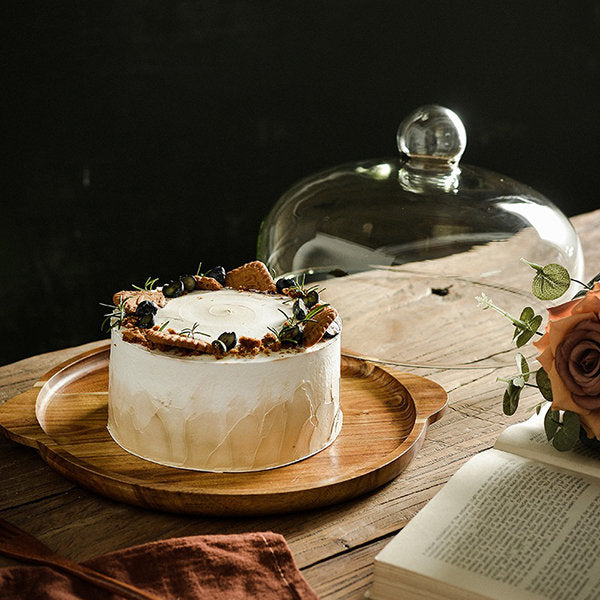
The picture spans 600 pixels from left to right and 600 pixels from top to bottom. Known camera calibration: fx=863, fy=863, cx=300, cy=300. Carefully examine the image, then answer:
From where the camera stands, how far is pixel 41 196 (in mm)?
2027

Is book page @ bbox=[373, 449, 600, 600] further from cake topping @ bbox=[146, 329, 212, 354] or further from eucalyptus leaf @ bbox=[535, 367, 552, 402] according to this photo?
cake topping @ bbox=[146, 329, 212, 354]

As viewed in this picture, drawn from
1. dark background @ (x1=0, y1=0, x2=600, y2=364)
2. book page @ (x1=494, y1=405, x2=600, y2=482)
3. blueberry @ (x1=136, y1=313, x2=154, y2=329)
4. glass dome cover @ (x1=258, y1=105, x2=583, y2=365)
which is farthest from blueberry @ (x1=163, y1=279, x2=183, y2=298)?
dark background @ (x1=0, y1=0, x2=600, y2=364)

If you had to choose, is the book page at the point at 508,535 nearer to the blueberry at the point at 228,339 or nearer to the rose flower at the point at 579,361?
the rose flower at the point at 579,361

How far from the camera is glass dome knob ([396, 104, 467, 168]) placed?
1.53 m

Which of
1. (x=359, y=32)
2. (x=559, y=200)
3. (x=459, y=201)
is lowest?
(x=559, y=200)

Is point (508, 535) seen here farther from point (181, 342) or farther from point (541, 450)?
point (181, 342)

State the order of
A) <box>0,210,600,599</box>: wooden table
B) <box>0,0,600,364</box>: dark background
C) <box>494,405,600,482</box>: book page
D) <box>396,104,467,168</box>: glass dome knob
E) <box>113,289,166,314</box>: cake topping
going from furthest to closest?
<box>0,0,600,364</box>: dark background → <box>396,104,467,168</box>: glass dome knob → <box>113,289,166,314</box>: cake topping → <box>494,405,600,482</box>: book page → <box>0,210,600,599</box>: wooden table

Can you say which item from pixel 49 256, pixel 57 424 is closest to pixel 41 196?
pixel 49 256

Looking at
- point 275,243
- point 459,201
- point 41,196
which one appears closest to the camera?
point 459,201

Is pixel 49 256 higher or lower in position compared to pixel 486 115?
lower

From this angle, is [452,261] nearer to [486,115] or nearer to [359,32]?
[359,32]

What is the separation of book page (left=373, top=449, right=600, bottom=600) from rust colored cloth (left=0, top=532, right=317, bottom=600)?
0.37 ft

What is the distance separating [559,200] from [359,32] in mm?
1343

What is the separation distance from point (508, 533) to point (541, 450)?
184mm
